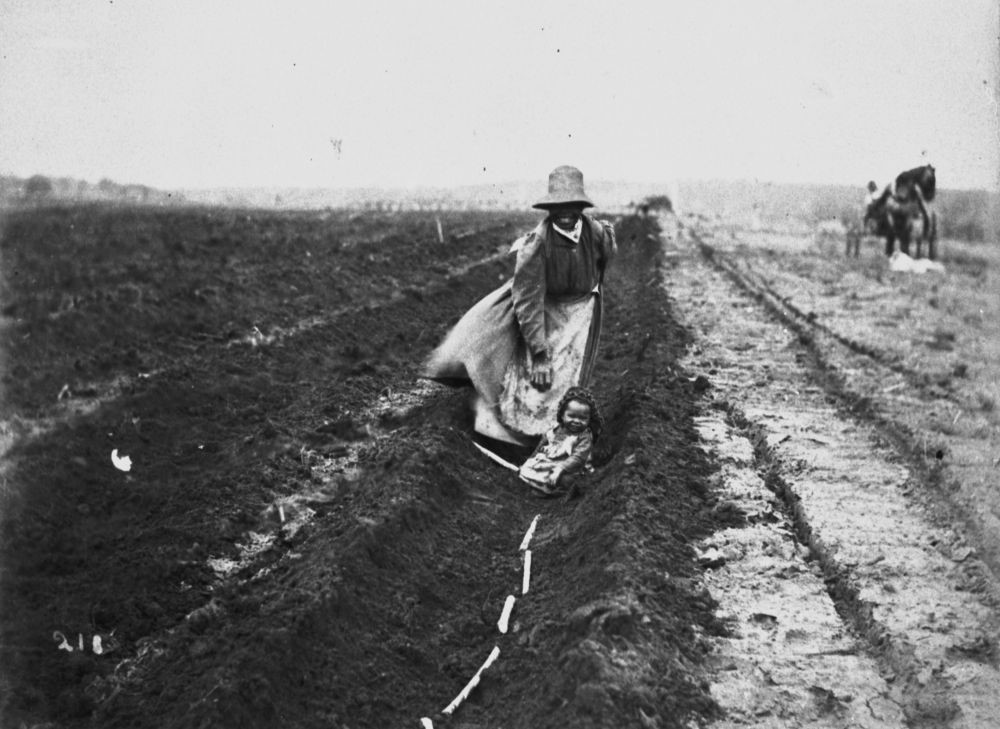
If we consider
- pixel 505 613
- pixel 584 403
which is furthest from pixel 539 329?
pixel 505 613

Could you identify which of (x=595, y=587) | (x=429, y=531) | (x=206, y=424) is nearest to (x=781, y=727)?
(x=595, y=587)

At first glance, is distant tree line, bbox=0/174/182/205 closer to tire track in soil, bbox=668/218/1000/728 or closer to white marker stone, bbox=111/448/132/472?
white marker stone, bbox=111/448/132/472

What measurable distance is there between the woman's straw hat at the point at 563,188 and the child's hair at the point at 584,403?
1.21 meters

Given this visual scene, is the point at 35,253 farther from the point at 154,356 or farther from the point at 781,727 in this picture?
the point at 781,727

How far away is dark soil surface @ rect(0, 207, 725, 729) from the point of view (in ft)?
13.3

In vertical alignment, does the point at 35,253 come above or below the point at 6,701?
above

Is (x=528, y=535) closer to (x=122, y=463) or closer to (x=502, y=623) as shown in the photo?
(x=502, y=623)

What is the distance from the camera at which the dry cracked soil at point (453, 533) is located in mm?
4070

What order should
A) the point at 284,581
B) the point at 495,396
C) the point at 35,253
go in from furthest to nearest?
the point at 35,253 < the point at 495,396 < the point at 284,581

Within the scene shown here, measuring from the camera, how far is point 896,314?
11781 millimetres

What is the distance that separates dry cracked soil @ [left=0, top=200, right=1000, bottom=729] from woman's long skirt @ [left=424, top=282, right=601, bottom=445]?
345 mm

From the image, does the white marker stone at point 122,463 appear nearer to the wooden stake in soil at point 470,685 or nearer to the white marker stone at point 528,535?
the white marker stone at point 528,535

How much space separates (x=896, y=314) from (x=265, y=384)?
23.9 ft

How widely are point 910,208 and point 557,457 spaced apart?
14423 mm
